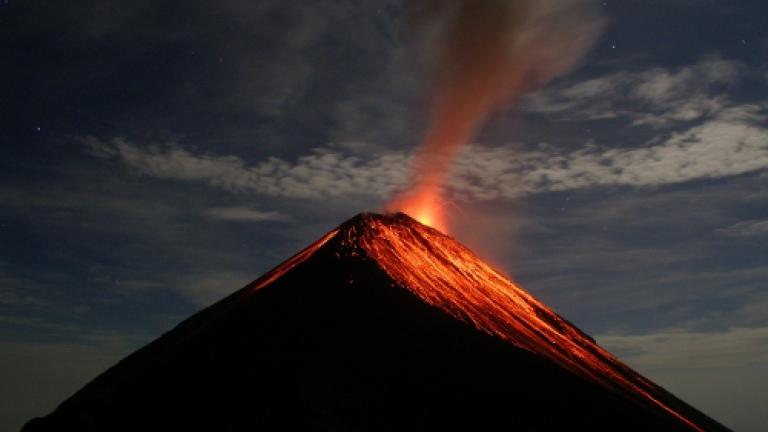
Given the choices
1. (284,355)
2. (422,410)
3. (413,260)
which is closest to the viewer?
(422,410)

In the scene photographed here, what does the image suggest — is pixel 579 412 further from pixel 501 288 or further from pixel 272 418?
pixel 501 288

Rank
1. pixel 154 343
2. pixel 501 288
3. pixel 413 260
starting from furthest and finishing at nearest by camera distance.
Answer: pixel 501 288 → pixel 413 260 → pixel 154 343

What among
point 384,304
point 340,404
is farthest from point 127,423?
point 384,304

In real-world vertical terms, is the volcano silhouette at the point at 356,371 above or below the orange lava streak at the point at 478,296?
below

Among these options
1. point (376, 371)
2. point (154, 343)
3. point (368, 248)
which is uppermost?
point (368, 248)

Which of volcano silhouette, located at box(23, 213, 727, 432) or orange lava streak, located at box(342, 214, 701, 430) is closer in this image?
volcano silhouette, located at box(23, 213, 727, 432)

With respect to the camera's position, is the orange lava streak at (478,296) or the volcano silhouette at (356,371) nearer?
the volcano silhouette at (356,371)
